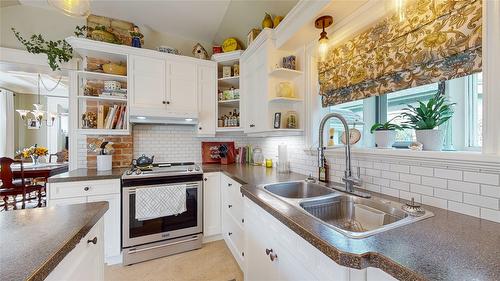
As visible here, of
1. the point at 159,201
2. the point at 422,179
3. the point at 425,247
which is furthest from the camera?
the point at 159,201

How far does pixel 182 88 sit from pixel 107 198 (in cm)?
148

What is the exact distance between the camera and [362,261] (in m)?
0.64

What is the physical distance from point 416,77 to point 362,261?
1037 mm

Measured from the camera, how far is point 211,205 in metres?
2.48

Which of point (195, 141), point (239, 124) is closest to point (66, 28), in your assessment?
point (195, 141)

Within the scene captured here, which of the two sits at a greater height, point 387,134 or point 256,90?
point 256,90

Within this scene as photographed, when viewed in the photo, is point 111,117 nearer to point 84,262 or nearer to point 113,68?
point 113,68

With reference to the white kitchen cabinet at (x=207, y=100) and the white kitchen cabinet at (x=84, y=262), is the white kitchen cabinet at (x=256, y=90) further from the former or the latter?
the white kitchen cabinet at (x=84, y=262)

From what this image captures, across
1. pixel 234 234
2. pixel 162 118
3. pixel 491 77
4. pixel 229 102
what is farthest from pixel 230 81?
pixel 491 77

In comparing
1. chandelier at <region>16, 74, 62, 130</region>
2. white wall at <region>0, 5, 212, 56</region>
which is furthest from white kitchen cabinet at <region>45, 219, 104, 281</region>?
chandelier at <region>16, 74, 62, 130</region>

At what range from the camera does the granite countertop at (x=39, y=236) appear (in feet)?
1.76

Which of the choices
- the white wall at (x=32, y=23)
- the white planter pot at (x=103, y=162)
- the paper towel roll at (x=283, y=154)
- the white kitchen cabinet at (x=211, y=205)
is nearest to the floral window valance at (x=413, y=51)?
the paper towel roll at (x=283, y=154)

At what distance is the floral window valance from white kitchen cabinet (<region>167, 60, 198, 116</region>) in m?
1.75

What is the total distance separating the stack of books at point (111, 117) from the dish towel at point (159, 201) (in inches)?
35.5
